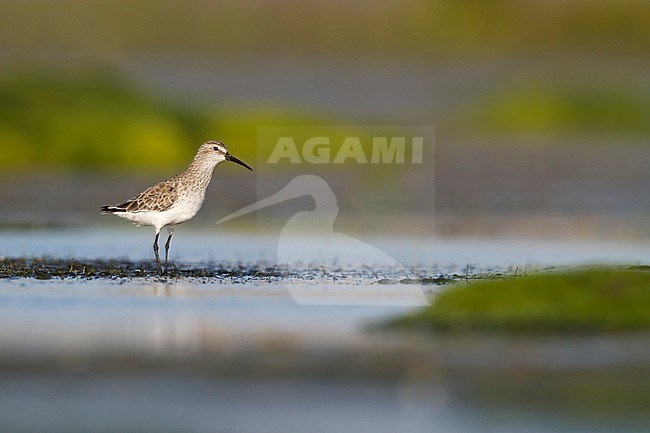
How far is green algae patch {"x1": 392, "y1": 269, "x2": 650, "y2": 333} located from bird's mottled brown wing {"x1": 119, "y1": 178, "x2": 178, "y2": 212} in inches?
166

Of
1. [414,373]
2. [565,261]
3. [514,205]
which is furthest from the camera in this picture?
[514,205]

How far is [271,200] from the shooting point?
62.3 ft

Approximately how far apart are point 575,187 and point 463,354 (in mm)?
11677

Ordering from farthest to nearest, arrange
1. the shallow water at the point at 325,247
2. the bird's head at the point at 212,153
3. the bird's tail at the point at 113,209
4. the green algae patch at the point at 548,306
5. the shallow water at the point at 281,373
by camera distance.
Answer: the bird's head at the point at 212,153 < the bird's tail at the point at 113,209 < the shallow water at the point at 325,247 < the green algae patch at the point at 548,306 < the shallow water at the point at 281,373

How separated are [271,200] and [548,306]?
9.07 metres

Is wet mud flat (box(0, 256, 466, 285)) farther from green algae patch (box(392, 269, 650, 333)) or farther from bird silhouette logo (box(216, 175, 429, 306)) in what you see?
green algae patch (box(392, 269, 650, 333))

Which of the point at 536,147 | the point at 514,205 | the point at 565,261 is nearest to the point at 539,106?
the point at 536,147

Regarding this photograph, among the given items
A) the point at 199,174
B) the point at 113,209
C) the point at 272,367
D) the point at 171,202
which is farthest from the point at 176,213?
the point at 272,367

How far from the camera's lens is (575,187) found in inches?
810

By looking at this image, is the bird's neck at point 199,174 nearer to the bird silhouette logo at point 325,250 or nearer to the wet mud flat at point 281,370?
the bird silhouette logo at point 325,250

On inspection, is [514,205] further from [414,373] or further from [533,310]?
[414,373]

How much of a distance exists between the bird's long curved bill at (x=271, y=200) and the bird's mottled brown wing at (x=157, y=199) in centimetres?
272

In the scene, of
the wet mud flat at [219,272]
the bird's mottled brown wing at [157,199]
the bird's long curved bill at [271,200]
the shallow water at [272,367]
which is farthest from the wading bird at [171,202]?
the bird's long curved bill at [271,200]

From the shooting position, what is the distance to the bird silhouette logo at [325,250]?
11.6 meters
